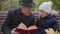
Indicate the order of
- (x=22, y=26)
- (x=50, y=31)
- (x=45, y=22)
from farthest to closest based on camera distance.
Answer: (x=45, y=22) < (x=50, y=31) < (x=22, y=26)

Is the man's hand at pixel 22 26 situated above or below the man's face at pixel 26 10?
below

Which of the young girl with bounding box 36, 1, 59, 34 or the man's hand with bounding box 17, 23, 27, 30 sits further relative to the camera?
the young girl with bounding box 36, 1, 59, 34

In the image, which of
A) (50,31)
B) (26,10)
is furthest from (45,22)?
(26,10)

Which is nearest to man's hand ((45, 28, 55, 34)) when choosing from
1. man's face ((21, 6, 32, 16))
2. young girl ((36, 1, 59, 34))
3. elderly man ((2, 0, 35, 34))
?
young girl ((36, 1, 59, 34))

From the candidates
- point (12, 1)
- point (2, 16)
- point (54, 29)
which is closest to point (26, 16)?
point (54, 29)

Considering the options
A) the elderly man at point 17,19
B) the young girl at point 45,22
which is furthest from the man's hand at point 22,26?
the young girl at point 45,22

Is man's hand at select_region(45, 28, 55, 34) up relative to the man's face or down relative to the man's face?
down

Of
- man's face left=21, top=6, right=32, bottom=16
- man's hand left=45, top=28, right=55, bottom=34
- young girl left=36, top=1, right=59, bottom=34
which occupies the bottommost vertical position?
man's hand left=45, top=28, right=55, bottom=34

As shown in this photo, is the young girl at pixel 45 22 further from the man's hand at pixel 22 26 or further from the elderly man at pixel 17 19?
the man's hand at pixel 22 26

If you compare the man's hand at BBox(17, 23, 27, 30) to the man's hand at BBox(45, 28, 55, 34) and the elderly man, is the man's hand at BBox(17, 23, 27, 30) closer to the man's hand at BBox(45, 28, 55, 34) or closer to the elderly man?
the elderly man

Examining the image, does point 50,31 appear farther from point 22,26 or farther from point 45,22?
point 22,26

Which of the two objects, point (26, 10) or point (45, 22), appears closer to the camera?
point (26, 10)

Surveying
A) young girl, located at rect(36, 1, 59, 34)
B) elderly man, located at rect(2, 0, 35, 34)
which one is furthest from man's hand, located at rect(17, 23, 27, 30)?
young girl, located at rect(36, 1, 59, 34)

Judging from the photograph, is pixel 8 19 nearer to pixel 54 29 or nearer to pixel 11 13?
pixel 11 13
